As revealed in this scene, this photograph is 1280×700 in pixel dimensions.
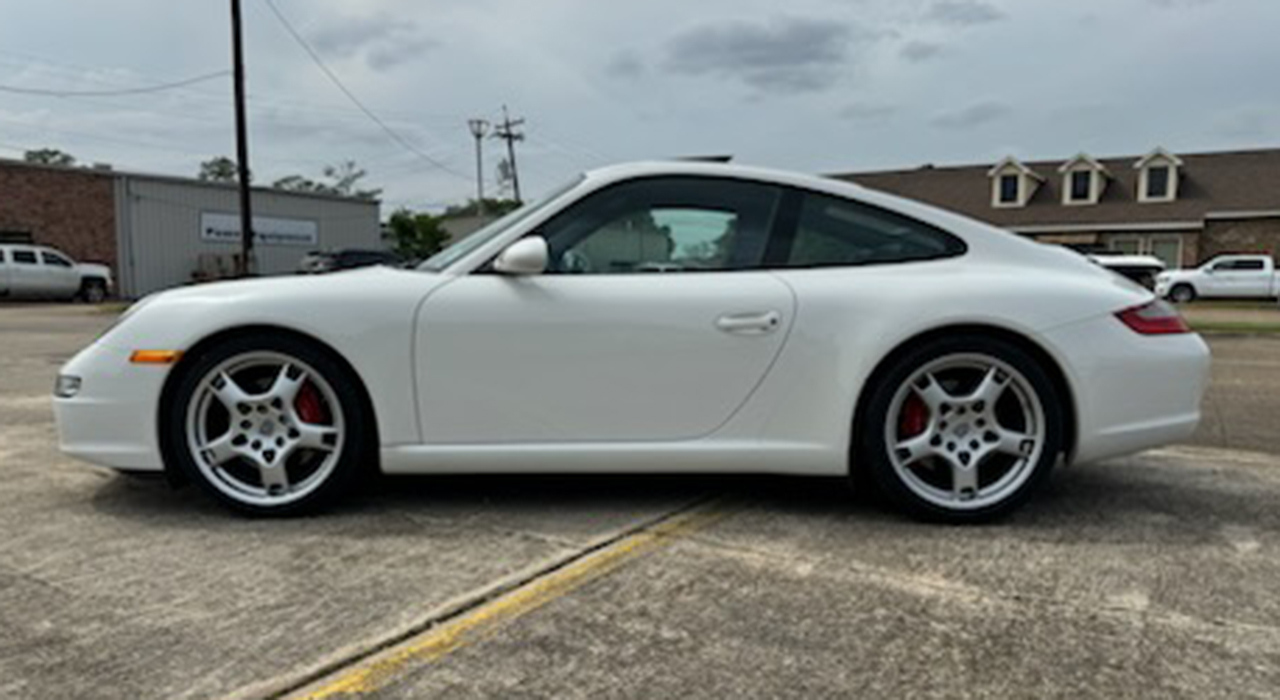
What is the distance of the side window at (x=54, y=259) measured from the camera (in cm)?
2578

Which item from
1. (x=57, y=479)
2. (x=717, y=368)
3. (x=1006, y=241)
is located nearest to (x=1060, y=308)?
(x=1006, y=241)

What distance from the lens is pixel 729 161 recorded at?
378cm

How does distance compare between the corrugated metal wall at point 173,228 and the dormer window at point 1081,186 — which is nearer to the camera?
the corrugated metal wall at point 173,228

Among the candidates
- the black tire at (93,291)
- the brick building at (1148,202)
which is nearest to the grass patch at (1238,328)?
the brick building at (1148,202)

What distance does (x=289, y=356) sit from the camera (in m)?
3.32

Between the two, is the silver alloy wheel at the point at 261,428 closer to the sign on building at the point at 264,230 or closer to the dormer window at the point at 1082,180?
the sign on building at the point at 264,230

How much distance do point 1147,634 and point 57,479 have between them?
4149 millimetres

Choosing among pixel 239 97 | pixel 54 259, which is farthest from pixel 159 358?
pixel 54 259

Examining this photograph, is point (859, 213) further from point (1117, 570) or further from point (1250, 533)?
point (1250, 533)

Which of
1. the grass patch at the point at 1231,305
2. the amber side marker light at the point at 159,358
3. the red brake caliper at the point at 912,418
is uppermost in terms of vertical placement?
the amber side marker light at the point at 159,358

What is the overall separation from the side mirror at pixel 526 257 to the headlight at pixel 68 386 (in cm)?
163

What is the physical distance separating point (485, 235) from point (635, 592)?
5.22 feet

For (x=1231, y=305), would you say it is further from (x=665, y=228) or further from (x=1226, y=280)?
(x=665, y=228)

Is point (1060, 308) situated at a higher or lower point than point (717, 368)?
higher
